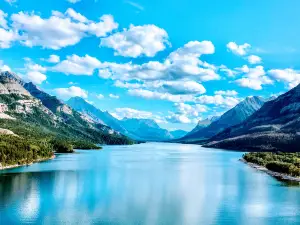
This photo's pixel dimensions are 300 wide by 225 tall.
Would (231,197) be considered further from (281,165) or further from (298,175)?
(281,165)

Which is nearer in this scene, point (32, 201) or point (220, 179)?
A: point (32, 201)

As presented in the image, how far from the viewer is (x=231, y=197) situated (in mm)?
109375

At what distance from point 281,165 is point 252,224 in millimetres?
106438

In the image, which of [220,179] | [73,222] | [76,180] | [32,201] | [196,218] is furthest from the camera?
[220,179]

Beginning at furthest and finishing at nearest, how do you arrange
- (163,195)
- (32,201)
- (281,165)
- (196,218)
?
(281,165)
(163,195)
(32,201)
(196,218)

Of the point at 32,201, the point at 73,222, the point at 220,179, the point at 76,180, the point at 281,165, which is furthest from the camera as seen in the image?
the point at 281,165

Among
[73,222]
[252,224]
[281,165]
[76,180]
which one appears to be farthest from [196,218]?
[281,165]

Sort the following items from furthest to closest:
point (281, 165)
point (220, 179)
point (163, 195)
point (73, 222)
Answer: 1. point (281, 165)
2. point (220, 179)
3. point (163, 195)
4. point (73, 222)

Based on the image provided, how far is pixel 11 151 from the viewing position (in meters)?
185

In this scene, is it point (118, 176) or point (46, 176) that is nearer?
point (46, 176)

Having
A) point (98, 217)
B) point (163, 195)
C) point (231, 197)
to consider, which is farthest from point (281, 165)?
point (98, 217)

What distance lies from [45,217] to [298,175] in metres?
111

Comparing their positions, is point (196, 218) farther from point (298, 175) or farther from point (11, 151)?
point (11, 151)

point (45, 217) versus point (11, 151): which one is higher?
point (11, 151)
